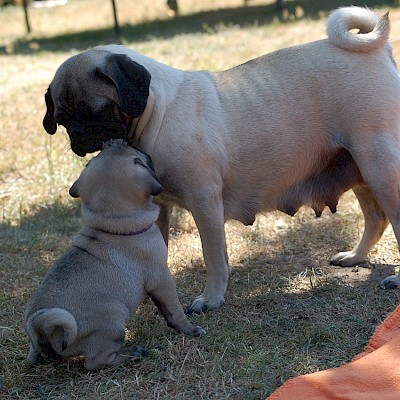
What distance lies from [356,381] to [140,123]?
5.53 feet

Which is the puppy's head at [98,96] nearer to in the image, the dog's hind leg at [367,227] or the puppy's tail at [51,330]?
the puppy's tail at [51,330]

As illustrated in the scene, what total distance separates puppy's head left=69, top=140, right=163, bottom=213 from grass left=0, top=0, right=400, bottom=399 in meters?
0.72

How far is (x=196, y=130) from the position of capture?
407 centimetres

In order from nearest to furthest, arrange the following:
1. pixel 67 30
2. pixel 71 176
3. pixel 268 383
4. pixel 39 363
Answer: pixel 268 383
pixel 39 363
pixel 71 176
pixel 67 30

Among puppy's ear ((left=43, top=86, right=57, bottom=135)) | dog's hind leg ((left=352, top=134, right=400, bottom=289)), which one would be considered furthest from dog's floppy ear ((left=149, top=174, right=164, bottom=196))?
dog's hind leg ((left=352, top=134, right=400, bottom=289))

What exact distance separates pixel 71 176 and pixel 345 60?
3.19 metres

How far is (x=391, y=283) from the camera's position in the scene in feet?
14.2

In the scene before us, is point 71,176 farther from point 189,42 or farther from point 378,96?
point 189,42

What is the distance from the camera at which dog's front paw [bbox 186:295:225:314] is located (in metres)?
4.19

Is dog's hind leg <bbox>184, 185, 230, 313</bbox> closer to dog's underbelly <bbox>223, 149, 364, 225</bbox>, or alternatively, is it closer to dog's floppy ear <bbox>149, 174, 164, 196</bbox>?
dog's underbelly <bbox>223, 149, 364, 225</bbox>

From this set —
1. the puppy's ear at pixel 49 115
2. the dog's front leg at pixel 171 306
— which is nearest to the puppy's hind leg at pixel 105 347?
the dog's front leg at pixel 171 306

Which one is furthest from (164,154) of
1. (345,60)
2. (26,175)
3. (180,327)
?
(26,175)

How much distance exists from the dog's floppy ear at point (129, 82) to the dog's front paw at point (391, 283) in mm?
1702

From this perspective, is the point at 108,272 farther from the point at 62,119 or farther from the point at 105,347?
the point at 62,119
